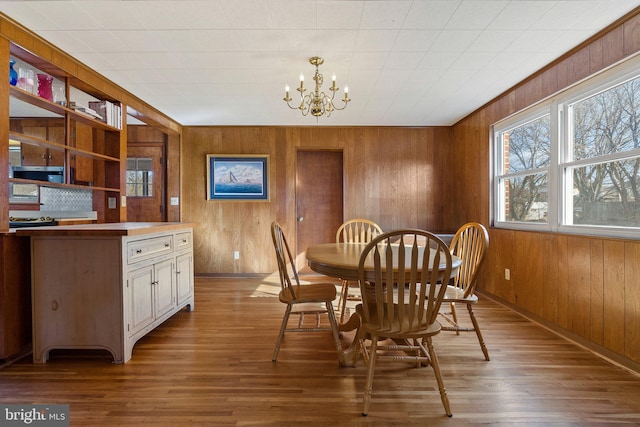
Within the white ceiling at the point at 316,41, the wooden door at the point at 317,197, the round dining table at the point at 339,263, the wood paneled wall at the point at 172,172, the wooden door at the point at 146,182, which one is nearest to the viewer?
the round dining table at the point at 339,263

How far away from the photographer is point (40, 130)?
471 cm

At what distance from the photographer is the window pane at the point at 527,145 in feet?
9.77

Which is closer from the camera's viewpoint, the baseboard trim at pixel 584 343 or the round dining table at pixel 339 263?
the round dining table at pixel 339 263

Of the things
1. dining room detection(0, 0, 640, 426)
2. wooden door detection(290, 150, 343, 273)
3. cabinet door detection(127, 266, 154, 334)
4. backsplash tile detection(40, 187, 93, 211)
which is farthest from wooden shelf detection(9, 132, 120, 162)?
wooden door detection(290, 150, 343, 273)

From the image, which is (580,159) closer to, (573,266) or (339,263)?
(573,266)

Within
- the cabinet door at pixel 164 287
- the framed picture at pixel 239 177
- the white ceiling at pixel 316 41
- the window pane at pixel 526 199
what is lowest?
the cabinet door at pixel 164 287

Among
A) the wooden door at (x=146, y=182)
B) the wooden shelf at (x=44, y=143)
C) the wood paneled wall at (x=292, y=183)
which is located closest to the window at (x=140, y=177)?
the wooden door at (x=146, y=182)

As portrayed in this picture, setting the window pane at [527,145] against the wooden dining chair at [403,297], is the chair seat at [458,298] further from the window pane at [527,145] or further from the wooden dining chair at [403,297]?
the window pane at [527,145]

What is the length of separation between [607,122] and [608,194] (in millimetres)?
516

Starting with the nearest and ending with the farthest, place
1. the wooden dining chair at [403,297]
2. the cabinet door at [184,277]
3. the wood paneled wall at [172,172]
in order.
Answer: the wooden dining chair at [403,297] → the cabinet door at [184,277] → the wood paneled wall at [172,172]

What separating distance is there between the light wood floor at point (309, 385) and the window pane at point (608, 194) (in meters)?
0.96

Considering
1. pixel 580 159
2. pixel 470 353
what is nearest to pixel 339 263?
pixel 470 353

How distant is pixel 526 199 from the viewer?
10.6 feet

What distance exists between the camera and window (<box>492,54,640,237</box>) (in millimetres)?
2152
